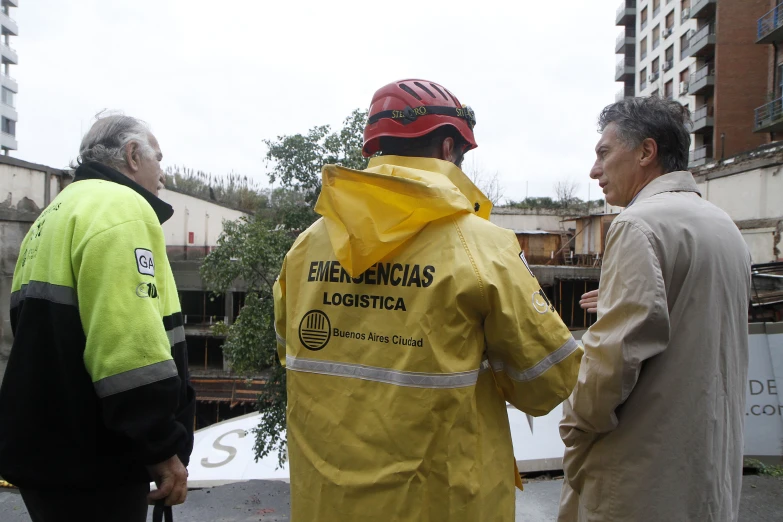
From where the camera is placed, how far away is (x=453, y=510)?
1391 millimetres

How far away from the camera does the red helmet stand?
1.74 m

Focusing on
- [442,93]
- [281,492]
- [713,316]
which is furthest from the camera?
[281,492]

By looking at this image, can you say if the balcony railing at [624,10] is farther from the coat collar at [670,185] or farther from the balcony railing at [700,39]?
the coat collar at [670,185]

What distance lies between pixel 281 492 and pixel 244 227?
14.2 feet

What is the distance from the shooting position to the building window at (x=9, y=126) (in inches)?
1753

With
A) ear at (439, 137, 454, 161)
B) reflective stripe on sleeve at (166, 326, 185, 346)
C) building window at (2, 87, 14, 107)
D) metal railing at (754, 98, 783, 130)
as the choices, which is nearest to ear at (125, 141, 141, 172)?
reflective stripe on sleeve at (166, 326, 185, 346)

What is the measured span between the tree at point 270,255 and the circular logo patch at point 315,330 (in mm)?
5246

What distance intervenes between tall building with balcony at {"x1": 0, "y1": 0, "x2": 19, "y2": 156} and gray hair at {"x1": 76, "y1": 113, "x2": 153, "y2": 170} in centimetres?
5141

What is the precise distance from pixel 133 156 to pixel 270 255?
5332 millimetres

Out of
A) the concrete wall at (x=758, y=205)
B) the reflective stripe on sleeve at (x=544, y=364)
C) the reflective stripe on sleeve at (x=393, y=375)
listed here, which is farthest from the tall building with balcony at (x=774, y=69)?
the reflective stripe on sleeve at (x=393, y=375)

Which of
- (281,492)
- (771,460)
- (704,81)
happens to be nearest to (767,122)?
(704,81)

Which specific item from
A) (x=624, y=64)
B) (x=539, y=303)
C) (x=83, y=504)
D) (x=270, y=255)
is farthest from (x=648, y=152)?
(x=624, y=64)

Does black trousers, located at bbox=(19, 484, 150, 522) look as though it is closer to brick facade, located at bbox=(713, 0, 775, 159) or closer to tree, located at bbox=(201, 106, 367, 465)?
tree, located at bbox=(201, 106, 367, 465)

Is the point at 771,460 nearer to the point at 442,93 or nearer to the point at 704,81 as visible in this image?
the point at 442,93
